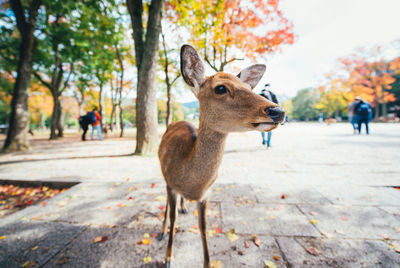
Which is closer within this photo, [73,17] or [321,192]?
[321,192]

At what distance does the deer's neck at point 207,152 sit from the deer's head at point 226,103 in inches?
3.4

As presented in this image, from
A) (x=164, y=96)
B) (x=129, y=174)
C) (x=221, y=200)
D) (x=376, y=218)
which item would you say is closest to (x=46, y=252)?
(x=221, y=200)

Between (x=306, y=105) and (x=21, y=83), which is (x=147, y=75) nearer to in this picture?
(x=21, y=83)

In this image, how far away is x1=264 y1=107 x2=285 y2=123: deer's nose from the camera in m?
1.19

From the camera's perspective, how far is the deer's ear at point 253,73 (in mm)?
1931

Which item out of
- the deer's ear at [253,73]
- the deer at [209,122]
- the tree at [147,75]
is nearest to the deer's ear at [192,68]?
the deer at [209,122]

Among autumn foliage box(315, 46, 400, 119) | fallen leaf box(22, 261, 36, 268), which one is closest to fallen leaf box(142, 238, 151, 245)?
fallen leaf box(22, 261, 36, 268)

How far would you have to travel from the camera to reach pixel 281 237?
6.95 feet

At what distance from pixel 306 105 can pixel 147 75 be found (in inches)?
2532

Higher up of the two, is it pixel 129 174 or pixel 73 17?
pixel 73 17

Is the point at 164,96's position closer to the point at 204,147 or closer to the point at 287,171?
the point at 287,171

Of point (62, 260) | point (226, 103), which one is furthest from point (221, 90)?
point (62, 260)

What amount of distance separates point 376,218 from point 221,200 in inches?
87.1

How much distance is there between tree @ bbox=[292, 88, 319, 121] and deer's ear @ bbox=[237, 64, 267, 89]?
6240 centimetres
